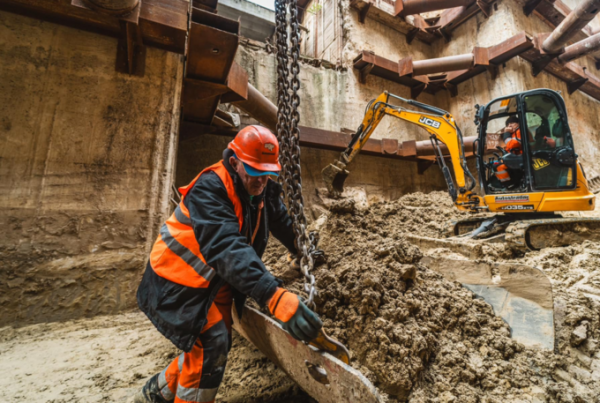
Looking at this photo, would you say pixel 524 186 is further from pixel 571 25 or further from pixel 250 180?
pixel 571 25

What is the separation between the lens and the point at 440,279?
246 centimetres

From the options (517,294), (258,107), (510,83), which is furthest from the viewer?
(510,83)

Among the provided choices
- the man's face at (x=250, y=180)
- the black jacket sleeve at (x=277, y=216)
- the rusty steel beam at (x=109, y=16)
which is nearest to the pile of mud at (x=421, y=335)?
the black jacket sleeve at (x=277, y=216)

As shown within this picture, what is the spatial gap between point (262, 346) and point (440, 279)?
1649 mm

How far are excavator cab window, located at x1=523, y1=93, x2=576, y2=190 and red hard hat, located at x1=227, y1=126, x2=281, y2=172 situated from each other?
4.10m

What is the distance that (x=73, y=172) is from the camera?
2.81 meters

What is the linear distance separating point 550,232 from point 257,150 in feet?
13.9

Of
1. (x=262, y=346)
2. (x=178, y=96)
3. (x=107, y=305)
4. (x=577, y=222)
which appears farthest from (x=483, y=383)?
(x=178, y=96)

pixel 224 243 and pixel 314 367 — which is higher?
pixel 224 243

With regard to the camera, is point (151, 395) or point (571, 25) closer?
point (151, 395)

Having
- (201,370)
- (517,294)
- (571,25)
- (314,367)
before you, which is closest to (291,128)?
(314,367)

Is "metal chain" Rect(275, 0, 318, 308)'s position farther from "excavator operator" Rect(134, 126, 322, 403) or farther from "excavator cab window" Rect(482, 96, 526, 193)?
"excavator cab window" Rect(482, 96, 526, 193)

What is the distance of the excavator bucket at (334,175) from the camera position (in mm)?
5750

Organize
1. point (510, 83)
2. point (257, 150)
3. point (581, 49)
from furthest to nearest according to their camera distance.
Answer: point (510, 83), point (581, 49), point (257, 150)
